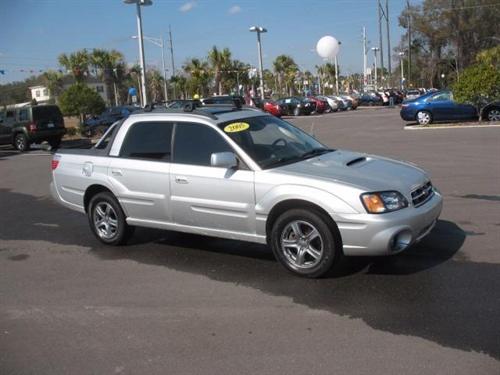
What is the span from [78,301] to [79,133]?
87.9ft

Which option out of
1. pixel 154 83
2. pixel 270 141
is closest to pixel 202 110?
pixel 270 141

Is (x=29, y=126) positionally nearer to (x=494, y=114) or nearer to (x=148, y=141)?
(x=494, y=114)

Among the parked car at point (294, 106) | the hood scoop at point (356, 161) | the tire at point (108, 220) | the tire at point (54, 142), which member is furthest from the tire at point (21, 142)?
the parked car at point (294, 106)

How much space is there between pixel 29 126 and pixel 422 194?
21.0 meters

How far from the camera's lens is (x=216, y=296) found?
5.12m

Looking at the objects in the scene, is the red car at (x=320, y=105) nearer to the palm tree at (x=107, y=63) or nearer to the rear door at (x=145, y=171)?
the palm tree at (x=107, y=63)

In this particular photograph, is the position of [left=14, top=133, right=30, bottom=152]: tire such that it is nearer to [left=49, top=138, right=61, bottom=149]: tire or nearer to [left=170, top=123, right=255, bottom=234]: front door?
[left=49, top=138, right=61, bottom=149]: tire

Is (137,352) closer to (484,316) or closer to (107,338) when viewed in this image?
(107,338)

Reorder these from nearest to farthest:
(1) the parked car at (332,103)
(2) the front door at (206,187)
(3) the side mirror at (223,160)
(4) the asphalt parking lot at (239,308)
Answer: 1. (4) the asphalt parking lot at (239,308)
2. (3) the side mirror at (223,160)
3. (2) the front door at (206,187)
4. (1) the parked car at (332,103)

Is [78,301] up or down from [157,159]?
down

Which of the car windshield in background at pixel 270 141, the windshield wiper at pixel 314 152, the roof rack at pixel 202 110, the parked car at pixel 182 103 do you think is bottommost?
the windshield wiper at pixel 314 152

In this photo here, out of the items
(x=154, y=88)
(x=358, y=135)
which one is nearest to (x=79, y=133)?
(x=358, y=135)

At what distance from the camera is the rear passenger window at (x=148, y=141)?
6.32m

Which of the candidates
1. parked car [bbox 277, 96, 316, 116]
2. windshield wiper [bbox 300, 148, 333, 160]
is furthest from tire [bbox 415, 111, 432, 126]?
parked car [bbox 277, 96, 316, 116]
